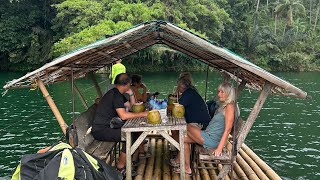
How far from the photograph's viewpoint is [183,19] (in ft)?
134

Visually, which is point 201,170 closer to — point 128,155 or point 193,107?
point 193,107

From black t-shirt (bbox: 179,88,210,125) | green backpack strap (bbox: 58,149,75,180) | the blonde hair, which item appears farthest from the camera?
black t-shirt (bbox: 179,88,210,125)

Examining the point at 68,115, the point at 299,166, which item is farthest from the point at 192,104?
the point at 68,115

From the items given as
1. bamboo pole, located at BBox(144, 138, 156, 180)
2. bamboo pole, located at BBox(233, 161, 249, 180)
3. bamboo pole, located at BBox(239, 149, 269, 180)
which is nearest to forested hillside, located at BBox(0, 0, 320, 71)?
bamboo pole, located at BBox(144, 138, 156, 180)

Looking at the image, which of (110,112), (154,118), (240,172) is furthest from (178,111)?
(240,172)

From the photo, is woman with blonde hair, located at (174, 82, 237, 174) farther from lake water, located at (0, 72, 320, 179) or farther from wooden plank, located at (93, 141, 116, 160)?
lake water, located at (0, 72, 320, 179)

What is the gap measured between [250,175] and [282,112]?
13506 millimetres

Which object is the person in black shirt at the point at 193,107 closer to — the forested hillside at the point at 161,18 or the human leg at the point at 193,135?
the human leg at the point at 193,135

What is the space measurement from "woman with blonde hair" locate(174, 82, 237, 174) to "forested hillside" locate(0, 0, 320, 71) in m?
27.3

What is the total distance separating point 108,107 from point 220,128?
183 centimetres

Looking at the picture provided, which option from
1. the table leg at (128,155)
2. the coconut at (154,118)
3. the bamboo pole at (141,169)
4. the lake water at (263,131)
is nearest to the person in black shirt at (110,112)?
the table leg at (128,155)

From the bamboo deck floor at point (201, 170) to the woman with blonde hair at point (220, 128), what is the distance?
64 centimetres

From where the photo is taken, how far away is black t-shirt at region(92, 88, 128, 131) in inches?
226

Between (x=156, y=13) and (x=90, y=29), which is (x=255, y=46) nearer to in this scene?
(x=156, y=13)
